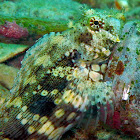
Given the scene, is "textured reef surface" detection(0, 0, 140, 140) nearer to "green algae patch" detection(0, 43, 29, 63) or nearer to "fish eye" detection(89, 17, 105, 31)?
"fish eye" detection(89, 17, 105, 31)

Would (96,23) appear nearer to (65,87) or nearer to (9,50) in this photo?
(65,87)

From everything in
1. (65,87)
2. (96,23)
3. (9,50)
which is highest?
(96,23)

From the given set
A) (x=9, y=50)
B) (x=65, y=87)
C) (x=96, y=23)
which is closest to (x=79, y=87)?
(x=65, y=87)

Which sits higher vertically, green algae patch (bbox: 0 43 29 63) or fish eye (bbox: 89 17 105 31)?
fish eye (bbox: 89 17 105 31)

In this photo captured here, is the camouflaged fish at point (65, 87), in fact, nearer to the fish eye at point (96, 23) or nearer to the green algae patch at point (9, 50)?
the fish eye at point (96, 23)

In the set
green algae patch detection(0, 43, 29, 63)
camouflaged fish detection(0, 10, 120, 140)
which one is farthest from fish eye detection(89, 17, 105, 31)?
green algae patch detection(0, 43, 29, 63)

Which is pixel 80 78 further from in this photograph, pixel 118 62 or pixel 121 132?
pixel 121 132

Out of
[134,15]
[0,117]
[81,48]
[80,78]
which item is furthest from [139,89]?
[134,15]
